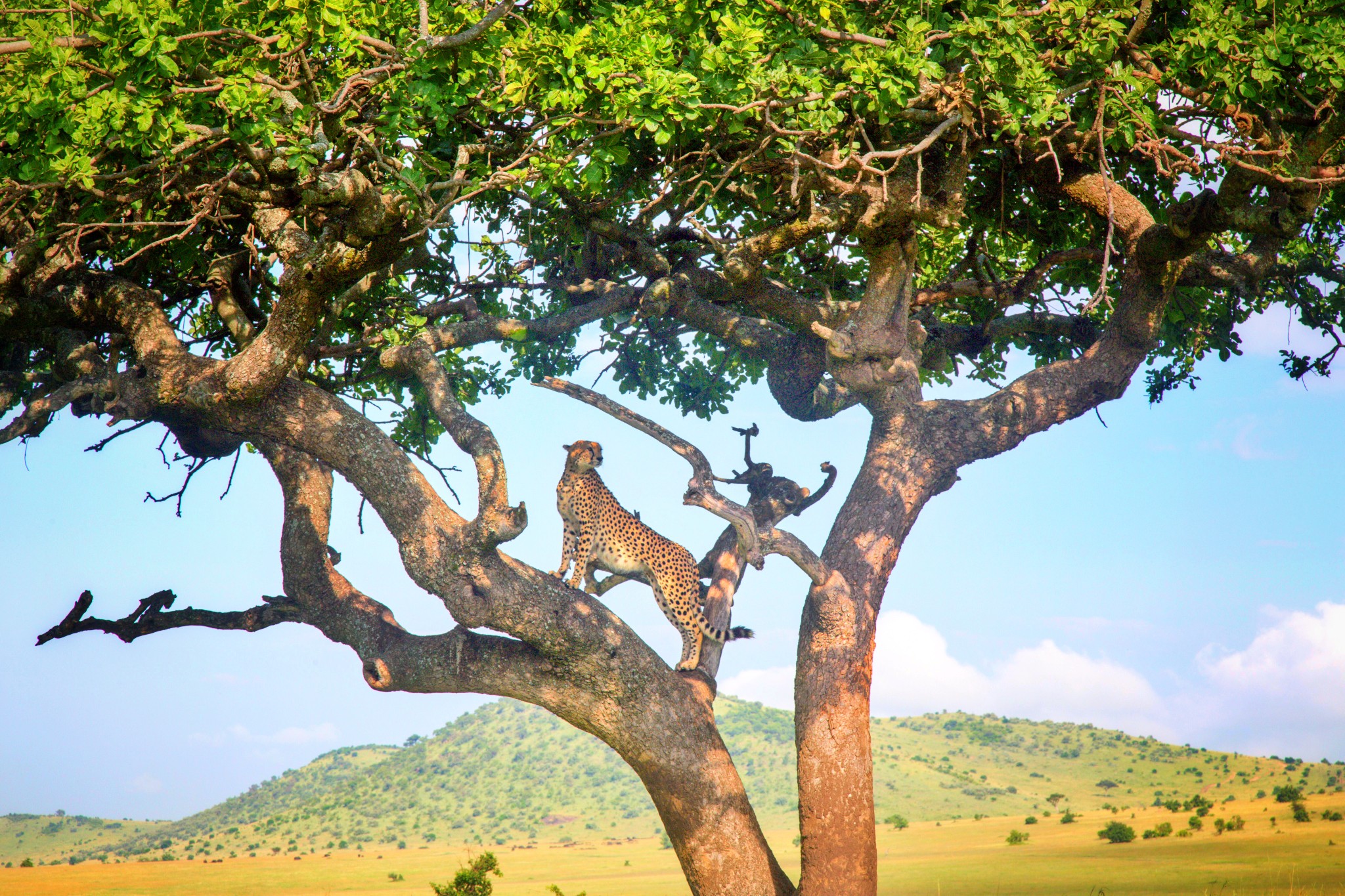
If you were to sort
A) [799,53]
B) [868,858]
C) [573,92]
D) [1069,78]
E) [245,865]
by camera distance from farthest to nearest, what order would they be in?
[245,865] < [868,858] < [1069,78] < [799,53] < [573,92]

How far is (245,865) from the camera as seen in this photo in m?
23.7

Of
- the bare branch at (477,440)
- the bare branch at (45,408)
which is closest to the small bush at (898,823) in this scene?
the bare branch at (477,440)

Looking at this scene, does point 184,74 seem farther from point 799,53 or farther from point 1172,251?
point 1172,251

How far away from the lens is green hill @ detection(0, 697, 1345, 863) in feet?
118

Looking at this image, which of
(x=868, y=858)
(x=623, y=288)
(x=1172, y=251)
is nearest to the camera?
(x=868, y=858)

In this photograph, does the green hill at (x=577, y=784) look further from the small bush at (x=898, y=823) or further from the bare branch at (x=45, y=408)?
the bare branch at (x=45, y=408)

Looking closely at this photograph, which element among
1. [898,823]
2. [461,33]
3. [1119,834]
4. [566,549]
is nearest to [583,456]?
[566,549]

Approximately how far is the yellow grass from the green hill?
29.1 feet

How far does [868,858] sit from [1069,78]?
21.7 ft

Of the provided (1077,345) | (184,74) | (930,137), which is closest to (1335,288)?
(1077,345)

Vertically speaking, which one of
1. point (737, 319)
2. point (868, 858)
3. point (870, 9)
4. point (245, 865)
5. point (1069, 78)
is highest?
point (870, 9)

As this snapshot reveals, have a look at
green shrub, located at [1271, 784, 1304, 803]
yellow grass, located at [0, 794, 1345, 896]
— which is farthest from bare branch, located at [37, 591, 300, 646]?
green shrub, located at [1271, 784, 1304, 803]

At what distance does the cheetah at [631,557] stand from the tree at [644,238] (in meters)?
0.28

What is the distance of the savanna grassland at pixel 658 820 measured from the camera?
17.7m
